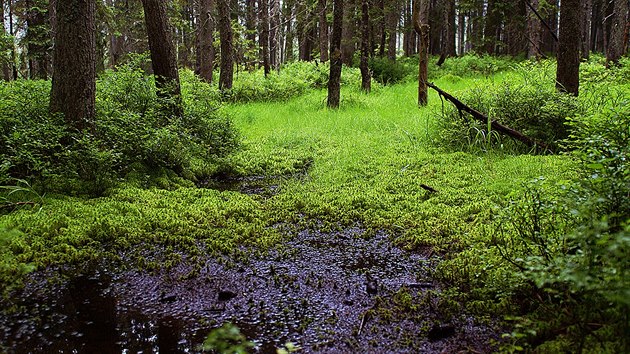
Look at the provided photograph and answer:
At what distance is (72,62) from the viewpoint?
228 inches

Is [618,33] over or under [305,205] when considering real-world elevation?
over

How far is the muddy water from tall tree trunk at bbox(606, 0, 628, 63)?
18.8 meters

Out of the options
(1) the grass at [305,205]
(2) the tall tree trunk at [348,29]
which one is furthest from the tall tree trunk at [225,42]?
(2) the tall tree trunk at [348,29]

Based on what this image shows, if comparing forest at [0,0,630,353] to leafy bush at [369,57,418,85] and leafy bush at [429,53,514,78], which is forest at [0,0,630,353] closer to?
leafy bush at [429,53,514,78]

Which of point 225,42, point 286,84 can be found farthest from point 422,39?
point 225,42

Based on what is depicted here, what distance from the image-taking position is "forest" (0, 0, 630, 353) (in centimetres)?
260

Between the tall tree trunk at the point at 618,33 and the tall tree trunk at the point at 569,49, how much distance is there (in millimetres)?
12093

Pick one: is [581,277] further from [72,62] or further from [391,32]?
[391,32]

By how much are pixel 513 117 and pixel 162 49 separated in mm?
7074

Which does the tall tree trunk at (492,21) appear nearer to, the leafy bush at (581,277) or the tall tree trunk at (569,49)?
the tall tree trunk at (569,49)

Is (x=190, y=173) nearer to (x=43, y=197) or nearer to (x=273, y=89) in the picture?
(x=43, y=197)

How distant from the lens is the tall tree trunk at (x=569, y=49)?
25.4ft

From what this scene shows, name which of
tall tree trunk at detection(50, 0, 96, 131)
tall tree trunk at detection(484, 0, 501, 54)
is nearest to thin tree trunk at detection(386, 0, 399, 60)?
tall tree trunk at detection(484, 0, 501, 54)

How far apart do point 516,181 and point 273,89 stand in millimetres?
13022
